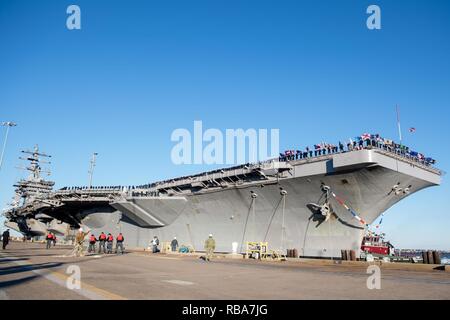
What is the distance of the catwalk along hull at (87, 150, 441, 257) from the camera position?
20609 millimetres

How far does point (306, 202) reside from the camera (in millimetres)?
23484

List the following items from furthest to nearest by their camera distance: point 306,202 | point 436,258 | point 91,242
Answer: point 306,202 → point 91,242 → point 436,258

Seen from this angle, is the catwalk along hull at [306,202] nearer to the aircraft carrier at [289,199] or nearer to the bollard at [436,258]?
the aircraft carrier at [289,199]

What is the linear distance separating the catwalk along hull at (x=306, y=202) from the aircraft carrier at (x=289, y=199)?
6 centimetres

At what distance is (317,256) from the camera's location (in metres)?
22.8

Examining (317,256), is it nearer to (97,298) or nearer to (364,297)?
(364,297)

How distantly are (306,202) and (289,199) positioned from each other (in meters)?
1.30

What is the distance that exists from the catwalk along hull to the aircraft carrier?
0.06m

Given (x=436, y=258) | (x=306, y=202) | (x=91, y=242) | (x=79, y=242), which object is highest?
(x=306, y=202)

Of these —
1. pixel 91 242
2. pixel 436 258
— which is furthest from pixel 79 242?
pixel 436 258

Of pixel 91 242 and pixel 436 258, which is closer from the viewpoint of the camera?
pixel 436 258

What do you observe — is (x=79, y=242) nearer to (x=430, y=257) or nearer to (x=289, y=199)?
(x=289, y=199)

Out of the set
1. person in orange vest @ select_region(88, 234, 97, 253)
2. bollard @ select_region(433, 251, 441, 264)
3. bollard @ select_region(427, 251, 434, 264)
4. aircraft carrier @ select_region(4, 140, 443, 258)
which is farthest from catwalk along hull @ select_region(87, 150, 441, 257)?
person in orange vest @ select_region(88, 234, 97, 253)

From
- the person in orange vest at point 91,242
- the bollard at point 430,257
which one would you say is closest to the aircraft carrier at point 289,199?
the bollard at point 430,257
